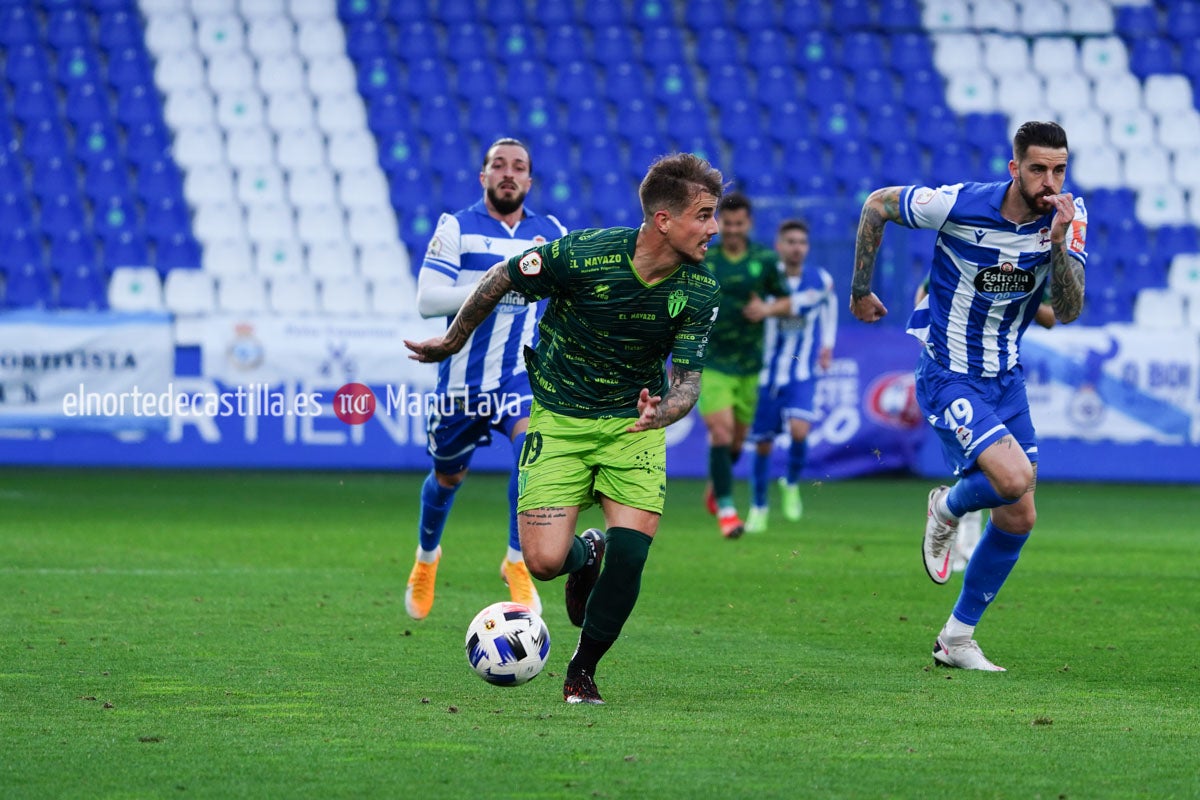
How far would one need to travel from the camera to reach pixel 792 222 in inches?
543

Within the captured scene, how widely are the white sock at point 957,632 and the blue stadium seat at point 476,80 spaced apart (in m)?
15.1

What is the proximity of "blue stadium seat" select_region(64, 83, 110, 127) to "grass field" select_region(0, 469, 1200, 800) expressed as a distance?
30.4 ft

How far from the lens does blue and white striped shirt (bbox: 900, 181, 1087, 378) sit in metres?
6.46

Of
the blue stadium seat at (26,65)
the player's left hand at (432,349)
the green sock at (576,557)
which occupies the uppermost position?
the blue stadium seat at (26,65)

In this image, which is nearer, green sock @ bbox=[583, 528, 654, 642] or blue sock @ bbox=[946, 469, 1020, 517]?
green sock @ bbox=[583, 528, 654, 642]

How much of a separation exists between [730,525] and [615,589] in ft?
21.5

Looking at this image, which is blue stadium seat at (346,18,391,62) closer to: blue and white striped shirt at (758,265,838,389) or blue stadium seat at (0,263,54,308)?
blue stadium seat at (0,263,54,308)

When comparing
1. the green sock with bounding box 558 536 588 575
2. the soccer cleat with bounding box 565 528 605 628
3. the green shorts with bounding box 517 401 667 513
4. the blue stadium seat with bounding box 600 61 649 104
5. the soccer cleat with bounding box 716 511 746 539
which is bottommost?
the soccer cleat with bounding box 716 511 746 539

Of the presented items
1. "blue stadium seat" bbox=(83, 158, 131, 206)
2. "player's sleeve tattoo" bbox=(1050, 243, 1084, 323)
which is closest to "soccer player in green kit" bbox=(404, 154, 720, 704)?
"player's sleeve tattoo" bbox=(1050, 243, 1084, 323)

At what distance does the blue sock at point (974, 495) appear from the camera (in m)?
6.47

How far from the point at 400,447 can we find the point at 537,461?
439 inches

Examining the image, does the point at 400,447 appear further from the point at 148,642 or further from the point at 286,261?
the point at 148,642

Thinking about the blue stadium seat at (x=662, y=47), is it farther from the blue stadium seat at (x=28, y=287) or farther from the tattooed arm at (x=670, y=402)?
the tattooed arm at (x=670, y=402)

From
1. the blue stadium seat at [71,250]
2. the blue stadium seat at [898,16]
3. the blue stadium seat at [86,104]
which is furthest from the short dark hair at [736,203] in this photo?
the blue stadium seat at [898,16]
